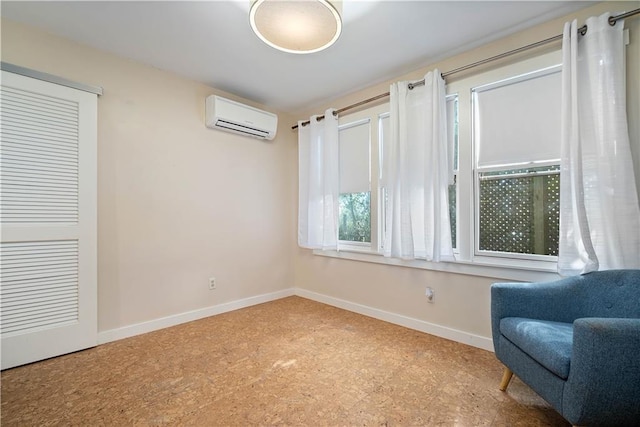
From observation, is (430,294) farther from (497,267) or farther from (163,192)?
(163,192)

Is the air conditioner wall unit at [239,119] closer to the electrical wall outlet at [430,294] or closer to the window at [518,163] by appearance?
the window at [518,163]

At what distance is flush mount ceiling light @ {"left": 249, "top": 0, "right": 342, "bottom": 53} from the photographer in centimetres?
155

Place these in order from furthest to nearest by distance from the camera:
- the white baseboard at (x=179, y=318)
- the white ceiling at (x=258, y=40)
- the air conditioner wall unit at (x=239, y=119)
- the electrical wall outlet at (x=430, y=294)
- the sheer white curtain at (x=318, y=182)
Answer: the sheer white curtain at (x=318, y=182) → the air conditioner wall unit at (x=239, y=119) → the electrical wall outlet at (x=430, y=294) → the white baseboard at (x=179, y=318) → the white ceiling at (x=258, y=40)

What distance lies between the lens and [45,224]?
2152 millimetres

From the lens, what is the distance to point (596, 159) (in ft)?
5.83

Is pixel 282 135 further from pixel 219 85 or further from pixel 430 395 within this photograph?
pixel 430 395

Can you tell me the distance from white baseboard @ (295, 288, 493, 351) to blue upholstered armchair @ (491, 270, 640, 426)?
599mm

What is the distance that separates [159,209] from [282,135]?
185 cm

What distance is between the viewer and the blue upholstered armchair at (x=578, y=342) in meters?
1.15

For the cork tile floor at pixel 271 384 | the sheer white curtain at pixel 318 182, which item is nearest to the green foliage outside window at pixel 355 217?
the sheer white curtain at pixel 318 182

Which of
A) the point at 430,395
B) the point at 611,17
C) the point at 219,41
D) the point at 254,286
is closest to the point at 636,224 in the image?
the point at 611,17

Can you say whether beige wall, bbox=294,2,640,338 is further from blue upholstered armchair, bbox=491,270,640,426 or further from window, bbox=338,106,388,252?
blue upholstered armchair, bbox=491,270,640,426

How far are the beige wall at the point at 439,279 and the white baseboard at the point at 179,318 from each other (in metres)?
0.70

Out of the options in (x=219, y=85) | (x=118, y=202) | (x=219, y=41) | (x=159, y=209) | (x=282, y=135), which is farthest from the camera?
(x=282, y=135)
